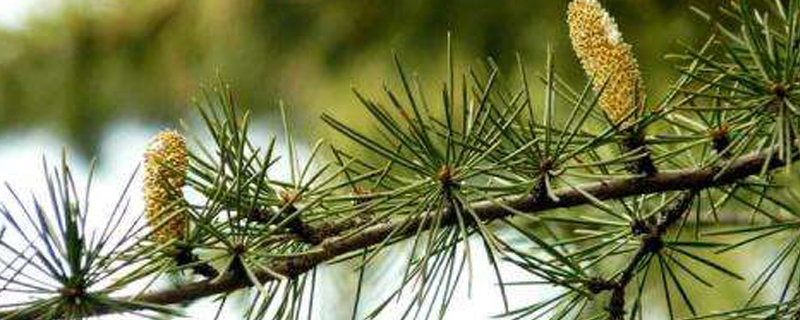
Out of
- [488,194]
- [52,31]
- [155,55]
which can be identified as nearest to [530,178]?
[488,194]

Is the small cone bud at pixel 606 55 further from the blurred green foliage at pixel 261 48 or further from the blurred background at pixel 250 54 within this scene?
the blurred green foliage at pixel 261 48

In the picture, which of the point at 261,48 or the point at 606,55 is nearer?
the point at 606,55

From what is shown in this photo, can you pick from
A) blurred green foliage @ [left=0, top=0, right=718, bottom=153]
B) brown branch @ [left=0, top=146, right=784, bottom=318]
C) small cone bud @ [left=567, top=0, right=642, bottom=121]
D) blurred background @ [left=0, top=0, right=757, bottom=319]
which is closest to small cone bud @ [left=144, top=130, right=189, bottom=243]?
brown branch @ [left=0, top=146, right=784, bottom=318]

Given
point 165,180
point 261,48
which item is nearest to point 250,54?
point 261,48

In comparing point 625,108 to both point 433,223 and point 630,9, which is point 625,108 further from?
point 630,9

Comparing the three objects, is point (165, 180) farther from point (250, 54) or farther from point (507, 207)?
point (250, 54)

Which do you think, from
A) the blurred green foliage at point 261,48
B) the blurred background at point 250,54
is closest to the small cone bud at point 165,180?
the blurred background at point 250,54
